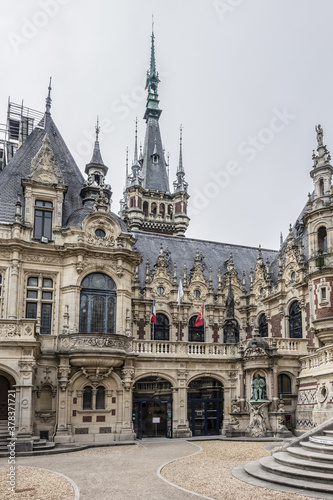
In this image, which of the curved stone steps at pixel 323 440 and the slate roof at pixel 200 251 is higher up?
the slate roof at pixel 200 251

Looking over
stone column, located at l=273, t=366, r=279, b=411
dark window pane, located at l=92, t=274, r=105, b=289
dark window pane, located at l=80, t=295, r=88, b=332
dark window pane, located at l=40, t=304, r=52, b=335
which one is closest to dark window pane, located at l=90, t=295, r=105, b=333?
dark window pane, located at l=80, t=295, r=88, b=332

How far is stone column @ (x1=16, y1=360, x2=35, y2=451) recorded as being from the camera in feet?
77.8

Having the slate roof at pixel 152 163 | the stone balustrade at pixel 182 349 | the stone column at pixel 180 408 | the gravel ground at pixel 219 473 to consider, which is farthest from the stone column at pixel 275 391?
the slate roof at pixel 152 163

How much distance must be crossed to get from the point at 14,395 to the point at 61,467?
723 centimetres

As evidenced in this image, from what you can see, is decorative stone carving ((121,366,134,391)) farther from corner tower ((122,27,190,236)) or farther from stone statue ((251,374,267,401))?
corner tower ((122,27,190,236))

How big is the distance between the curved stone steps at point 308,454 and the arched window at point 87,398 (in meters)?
14.7

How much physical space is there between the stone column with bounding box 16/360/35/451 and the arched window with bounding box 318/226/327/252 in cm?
1986

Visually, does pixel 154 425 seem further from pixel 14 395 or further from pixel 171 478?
pixel 171 478

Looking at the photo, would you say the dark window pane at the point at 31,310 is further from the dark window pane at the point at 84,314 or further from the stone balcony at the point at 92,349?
the dark window pane at the point at 84,314

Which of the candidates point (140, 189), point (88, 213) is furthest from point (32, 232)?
Result: point (140, 189)

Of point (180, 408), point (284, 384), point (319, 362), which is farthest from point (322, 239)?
point (180, 408)

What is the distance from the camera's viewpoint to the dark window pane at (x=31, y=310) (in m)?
29.9

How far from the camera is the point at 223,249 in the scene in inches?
1802

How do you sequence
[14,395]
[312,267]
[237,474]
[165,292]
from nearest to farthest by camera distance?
[237,474] → [14,395] → [312,267] → [165,292]
